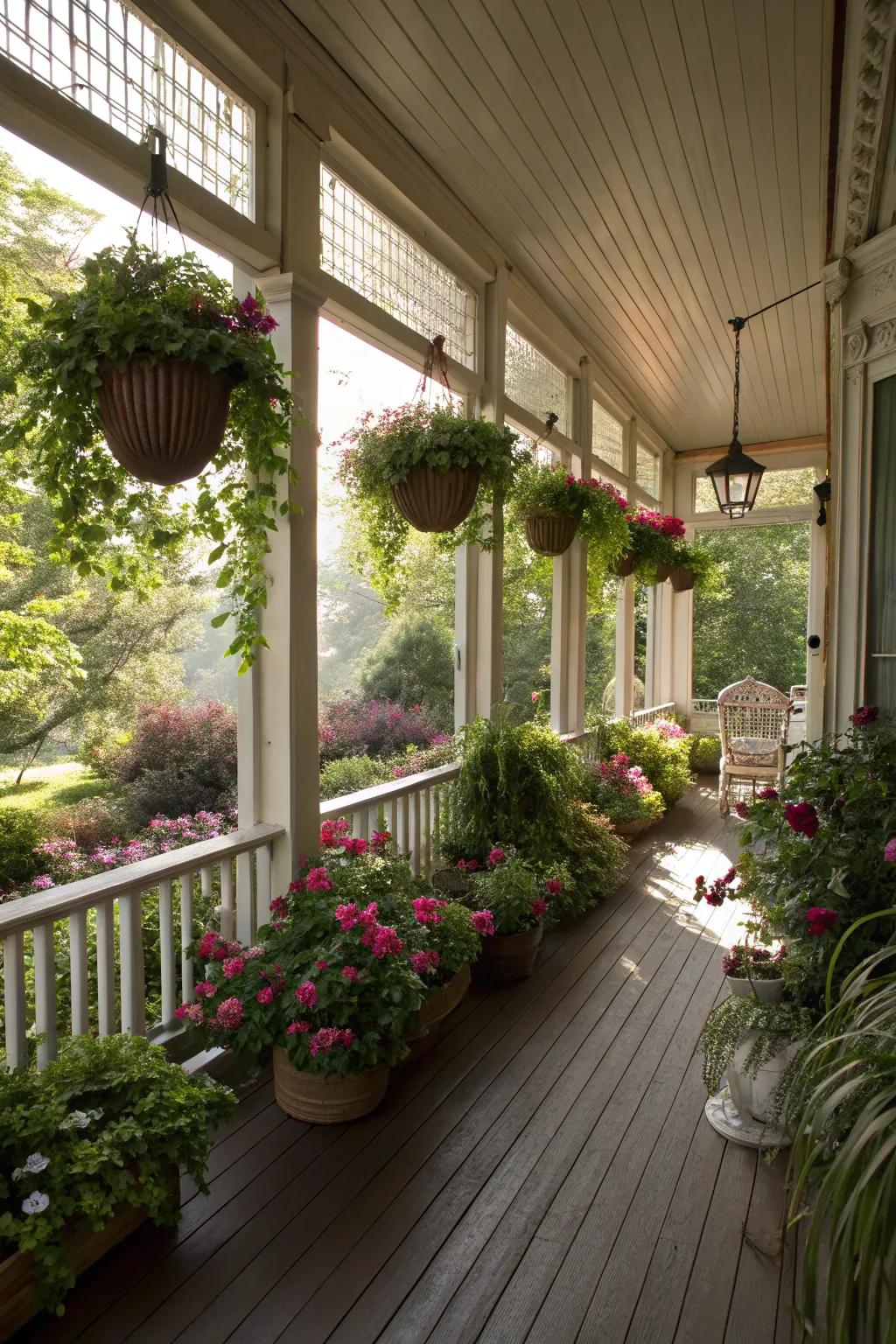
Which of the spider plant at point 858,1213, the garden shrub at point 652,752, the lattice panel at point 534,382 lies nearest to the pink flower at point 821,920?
the spider plant at point 858,1213

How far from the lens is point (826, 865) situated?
2.28 m

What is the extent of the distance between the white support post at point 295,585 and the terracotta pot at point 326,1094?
1.93 feet

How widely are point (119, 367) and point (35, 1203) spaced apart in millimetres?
1639

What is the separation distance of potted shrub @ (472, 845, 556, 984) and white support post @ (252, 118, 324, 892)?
858 millimetres

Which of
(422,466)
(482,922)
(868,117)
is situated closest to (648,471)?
(868,117)

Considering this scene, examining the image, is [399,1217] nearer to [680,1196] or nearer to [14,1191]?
[680,1196]

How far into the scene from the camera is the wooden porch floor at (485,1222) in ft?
5.31

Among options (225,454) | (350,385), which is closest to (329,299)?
(350,385)

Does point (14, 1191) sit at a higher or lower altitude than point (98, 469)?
lower

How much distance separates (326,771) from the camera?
10.3 ft

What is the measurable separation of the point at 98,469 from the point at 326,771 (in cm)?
156

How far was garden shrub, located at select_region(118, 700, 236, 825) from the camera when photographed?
2365 millimetres

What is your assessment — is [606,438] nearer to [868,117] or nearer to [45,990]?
[868,117]

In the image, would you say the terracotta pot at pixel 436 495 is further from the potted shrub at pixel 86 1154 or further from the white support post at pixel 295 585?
the potted shrub at pixel 86 1154
